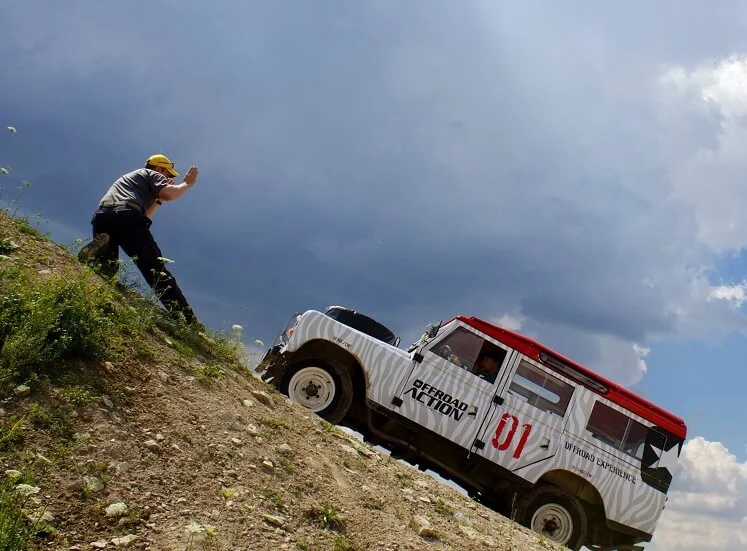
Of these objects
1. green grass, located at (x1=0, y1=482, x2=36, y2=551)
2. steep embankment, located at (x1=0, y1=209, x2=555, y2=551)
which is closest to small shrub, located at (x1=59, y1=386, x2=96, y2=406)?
steep embankment, located at (x1=0, y1=209, x2=555, y2=551)

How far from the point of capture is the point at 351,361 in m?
9.19

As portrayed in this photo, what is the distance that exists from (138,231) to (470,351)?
4.87 meters

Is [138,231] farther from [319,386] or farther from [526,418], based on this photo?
[526,418]

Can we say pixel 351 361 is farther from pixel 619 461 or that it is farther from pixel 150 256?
pixel 619 461

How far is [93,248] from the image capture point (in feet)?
22.9

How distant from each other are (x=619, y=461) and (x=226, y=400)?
20.1 ft

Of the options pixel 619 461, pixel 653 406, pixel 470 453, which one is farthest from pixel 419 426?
pixel 653 406

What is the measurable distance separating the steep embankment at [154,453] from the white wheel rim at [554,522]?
2390mm

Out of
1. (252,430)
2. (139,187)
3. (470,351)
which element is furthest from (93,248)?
(470,351)

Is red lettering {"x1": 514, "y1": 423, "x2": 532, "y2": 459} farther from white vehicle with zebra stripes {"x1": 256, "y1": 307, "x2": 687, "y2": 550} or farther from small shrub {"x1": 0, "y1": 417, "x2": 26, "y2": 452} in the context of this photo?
small shrub {"x1": 0, "y1": 417, "x2": 26, "y2": 452}

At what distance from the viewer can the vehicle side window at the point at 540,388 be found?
29.7 ft

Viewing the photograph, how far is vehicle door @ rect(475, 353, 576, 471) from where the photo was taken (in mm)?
8836

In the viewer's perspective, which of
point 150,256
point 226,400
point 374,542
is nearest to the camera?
point 374,542

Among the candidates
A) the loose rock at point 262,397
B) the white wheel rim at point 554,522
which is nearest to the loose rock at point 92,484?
the loose rock at point 262,397
